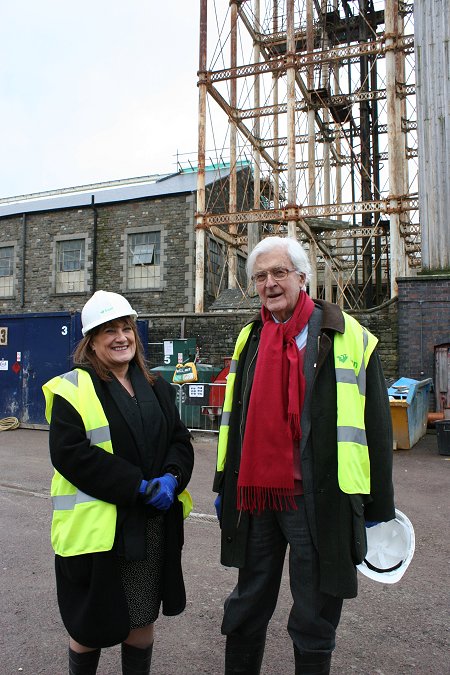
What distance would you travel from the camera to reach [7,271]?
2284 cm

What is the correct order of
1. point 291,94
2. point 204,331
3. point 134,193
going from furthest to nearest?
point 134,193 < point 291,94 < point 204,331

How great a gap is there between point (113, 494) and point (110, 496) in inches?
0.6

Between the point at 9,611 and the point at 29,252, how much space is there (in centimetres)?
2077

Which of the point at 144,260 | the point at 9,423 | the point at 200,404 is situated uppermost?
the point at 144,260

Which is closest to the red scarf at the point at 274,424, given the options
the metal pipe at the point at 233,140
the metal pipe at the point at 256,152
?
the metal pipe at the point at 233,140

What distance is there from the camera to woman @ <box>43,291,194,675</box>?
83.3 inches

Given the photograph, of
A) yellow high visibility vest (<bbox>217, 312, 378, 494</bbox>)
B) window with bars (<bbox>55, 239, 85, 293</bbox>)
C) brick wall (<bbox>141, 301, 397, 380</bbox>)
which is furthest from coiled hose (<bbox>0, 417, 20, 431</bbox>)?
window with bars (<bbox>55, 239, 85, 293</bbox>)

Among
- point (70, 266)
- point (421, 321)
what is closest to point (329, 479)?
point (421, 321)

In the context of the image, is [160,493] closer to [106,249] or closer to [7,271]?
[106,249]

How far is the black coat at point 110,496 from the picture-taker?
6.93ft

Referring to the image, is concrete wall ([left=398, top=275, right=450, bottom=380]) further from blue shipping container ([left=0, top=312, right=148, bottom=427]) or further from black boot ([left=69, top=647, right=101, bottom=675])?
black boot ([left=69, top=647, right=101, bottom=675])

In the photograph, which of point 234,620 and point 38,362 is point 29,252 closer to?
point 38,362

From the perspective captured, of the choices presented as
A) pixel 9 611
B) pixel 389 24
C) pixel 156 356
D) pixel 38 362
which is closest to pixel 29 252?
pixel 156 356

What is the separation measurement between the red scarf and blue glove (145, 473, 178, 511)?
1.01 ft
